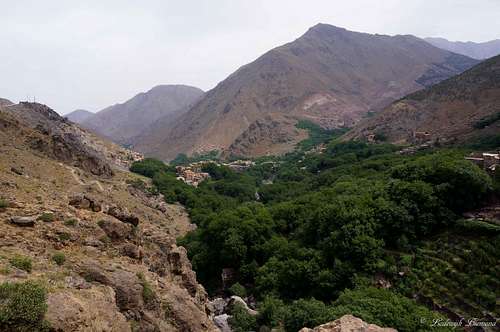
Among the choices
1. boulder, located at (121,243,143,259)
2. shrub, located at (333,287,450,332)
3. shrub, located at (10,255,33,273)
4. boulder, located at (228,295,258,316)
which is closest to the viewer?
shrub, located at (10,255,33,273)

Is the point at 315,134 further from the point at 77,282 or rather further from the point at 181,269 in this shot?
the point at 77,282

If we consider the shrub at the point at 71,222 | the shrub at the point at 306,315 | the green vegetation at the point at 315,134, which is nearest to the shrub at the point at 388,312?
the shrub at the point at 306,315

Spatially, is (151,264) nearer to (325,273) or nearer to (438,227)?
(325,273)

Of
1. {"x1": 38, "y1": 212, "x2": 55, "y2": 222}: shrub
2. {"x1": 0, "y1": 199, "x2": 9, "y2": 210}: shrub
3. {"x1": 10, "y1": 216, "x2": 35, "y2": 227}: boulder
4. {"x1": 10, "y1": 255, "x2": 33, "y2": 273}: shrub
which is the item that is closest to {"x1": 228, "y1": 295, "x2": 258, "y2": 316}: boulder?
{"x1": 38, "y1": 212, "x2": 55, "y2": 222}: shrub

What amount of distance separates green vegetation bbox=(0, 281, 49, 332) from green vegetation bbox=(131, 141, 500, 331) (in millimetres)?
13927

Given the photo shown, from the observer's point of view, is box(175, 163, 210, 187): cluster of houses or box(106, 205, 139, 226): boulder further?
box(175, 163, 210, 187): cluster of houses

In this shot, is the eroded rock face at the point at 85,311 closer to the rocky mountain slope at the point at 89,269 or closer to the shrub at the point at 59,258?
the rocky mountain slope at the point at 89,269

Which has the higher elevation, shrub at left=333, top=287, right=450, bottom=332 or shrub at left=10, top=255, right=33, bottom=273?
shrub at left=10, top=255, right=33, bottom=273

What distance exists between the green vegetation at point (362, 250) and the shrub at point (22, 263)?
45.0 ft

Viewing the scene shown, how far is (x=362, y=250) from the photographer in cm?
2545

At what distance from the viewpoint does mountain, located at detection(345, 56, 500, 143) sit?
71.0 m

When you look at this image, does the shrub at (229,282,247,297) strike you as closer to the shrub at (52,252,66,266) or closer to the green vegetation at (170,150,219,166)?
the shrub at (52,252,66,266)

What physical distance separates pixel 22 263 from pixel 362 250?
2068cm

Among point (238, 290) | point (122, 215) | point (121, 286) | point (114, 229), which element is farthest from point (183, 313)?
point (238, 290)
